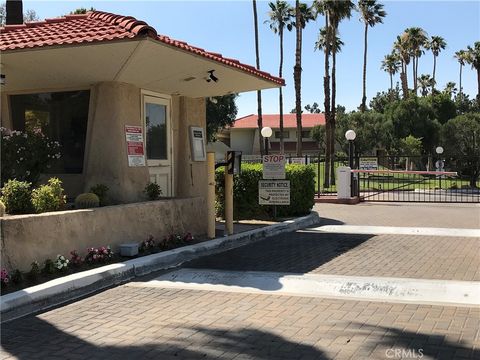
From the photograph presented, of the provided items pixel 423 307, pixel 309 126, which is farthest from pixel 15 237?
pixel 309 126

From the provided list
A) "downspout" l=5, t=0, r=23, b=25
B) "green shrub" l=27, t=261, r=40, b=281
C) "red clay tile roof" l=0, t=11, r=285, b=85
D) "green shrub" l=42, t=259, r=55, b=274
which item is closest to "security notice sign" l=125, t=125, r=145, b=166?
"red clay tile roof" l=0, t=11, r=285, b=85

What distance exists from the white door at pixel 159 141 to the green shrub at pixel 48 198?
282 cm

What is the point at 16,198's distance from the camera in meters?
7.29

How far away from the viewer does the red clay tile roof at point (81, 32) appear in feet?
24.4

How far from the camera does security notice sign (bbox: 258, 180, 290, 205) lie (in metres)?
12.7

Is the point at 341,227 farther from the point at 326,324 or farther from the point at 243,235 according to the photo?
the point at 326,324

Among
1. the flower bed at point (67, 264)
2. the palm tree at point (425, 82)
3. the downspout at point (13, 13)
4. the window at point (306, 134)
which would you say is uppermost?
the palm tree at point (425, 82)

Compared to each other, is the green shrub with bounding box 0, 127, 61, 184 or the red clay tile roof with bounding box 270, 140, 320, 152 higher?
the red clay tile roof with bounding box 270, 140, 320, 152

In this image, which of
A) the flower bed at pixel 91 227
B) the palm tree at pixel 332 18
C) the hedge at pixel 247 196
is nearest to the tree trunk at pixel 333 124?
the palm tree at pixel 332 18

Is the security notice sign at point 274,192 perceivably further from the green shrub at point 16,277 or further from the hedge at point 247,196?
the green shrub at point 16,277

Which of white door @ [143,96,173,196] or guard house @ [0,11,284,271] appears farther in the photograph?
white door @ [143,96,173,196]

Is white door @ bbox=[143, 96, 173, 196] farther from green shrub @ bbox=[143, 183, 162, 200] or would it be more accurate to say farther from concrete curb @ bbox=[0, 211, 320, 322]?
concrete curb @ bbox=[0, 211, 320, 322]

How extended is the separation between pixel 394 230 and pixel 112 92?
6787mm

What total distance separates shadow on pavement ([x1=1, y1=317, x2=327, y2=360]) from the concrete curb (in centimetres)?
59
